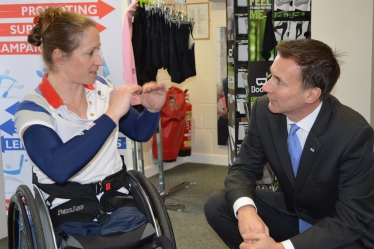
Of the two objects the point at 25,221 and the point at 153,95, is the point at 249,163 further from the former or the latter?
the point at 25,221

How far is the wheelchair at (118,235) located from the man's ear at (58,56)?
50 centimetres

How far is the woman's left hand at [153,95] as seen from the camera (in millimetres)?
2031

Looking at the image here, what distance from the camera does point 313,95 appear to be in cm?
194

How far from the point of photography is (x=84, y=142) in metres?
1.66

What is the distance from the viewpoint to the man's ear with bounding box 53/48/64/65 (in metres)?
1.90

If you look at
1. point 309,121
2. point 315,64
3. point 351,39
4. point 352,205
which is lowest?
point 352,205

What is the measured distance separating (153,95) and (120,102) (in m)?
0.28

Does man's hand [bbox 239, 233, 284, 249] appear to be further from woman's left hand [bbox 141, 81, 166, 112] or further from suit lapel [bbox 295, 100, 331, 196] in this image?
woman's left hand [bbox 141, 81, 166, 112]

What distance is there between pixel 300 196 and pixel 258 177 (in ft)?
0.93

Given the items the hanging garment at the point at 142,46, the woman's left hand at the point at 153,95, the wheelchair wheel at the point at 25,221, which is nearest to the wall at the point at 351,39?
the hanging garment at the point at 142,46

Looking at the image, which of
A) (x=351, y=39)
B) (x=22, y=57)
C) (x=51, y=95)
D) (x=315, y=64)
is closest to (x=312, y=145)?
(x=315, y=64)

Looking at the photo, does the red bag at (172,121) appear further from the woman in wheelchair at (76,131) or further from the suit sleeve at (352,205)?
the suit sleeve at (352,205)

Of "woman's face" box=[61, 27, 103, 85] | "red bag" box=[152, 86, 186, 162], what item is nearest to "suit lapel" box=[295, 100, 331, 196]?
"woman's face" box=[61, 27, 103, 85]

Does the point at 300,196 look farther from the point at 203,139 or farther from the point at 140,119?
the point at 203,139
